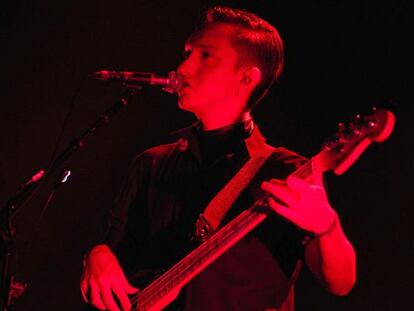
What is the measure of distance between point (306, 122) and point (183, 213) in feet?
2.89

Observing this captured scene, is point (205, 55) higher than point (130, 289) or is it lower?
higher

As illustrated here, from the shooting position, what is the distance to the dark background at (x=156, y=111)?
2.34 m

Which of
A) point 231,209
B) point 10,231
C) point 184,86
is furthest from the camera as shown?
point 184,86

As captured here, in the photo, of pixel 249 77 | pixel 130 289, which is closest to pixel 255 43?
pixel 249 77

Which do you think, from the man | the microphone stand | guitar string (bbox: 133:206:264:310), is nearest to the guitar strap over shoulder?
the man

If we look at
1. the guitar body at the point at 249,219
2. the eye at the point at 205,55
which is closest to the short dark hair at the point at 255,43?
the eye at the point at 205,55

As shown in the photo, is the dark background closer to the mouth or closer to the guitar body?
the mouth

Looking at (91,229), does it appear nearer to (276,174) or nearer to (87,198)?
(87,198)

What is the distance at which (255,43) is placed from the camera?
7.31ft

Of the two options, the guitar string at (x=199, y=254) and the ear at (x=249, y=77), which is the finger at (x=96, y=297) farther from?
the ear at (x=249, y=77)

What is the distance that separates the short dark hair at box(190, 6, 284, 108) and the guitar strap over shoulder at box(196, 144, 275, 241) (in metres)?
0.33

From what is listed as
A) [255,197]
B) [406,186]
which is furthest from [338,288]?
[406,186]

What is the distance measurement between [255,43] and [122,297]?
1.17 meters

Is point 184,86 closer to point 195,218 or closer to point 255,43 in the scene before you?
point 255,43
